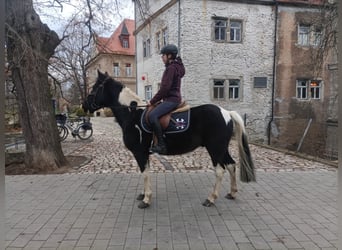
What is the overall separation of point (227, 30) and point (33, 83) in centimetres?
1146

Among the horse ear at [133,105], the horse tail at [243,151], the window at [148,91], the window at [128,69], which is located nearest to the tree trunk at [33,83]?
the horse ear at [133,105]

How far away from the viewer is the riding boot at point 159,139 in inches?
157

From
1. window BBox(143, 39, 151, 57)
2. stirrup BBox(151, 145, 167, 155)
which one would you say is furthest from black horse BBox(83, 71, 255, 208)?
window BBox(143, 39, 151, 57)

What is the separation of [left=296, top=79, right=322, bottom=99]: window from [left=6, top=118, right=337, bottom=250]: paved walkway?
11.1 metres

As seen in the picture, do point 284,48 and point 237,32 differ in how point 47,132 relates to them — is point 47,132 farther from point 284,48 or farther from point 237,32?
point 284,48

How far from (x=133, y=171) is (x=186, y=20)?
1017 cm

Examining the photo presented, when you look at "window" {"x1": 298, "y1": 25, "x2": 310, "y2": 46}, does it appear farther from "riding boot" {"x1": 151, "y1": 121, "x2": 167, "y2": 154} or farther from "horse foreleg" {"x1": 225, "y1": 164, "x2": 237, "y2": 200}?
"riding boot" {"x1": 151, "y1": 121, "x2": 167, "y2": 154}

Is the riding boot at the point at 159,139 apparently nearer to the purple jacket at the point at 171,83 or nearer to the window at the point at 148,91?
the purple jacket at the point at 171,83

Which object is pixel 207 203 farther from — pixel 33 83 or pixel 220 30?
pixel 220 30

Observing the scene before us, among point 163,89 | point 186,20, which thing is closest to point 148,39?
point 186,20

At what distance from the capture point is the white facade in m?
13.9

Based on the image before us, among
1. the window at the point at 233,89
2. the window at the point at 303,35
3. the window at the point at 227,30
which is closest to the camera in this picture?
the window at the point at 227,30

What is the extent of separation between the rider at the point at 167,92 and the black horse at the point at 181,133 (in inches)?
8.5

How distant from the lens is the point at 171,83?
3986 millimetres
